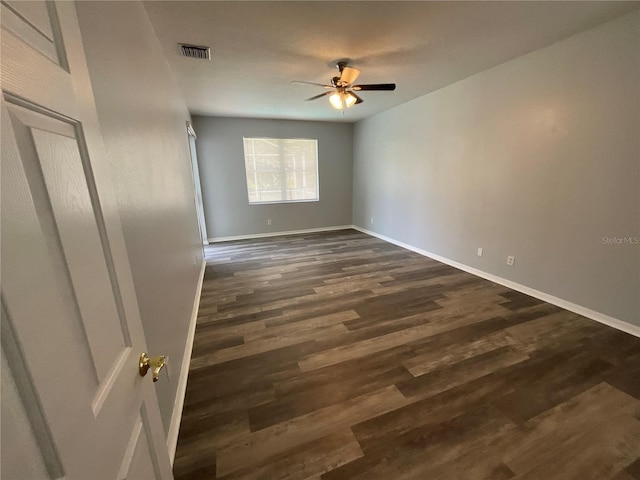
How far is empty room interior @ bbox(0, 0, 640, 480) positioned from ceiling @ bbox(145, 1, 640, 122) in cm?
2

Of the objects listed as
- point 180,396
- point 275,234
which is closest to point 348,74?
point 180,396

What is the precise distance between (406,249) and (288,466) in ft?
13.2

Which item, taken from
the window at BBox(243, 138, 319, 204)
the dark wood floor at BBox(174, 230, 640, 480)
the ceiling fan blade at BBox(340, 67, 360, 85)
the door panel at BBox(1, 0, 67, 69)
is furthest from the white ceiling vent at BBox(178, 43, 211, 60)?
A: the window at BBox(243, 138, 319, 204)

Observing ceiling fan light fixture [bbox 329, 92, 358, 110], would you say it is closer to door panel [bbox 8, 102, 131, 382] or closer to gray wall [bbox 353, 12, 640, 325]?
gray wall [bbox 353, 12, 640, 325]

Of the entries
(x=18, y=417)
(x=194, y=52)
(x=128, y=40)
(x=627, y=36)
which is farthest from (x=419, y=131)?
(x=18, y=417)

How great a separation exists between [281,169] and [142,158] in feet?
15.1

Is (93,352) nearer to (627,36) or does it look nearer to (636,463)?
(636,463)

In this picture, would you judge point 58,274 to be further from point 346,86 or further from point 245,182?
point 245,182

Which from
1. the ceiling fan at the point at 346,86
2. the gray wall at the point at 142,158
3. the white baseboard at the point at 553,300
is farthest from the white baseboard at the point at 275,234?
the gray wall at the point at 142,158

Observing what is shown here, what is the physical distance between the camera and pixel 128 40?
4.50 feet

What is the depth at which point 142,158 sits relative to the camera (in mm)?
1393

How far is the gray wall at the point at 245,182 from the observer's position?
525 centimetres

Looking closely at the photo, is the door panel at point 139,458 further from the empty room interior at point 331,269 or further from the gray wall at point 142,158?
the gray wall at point 142,158

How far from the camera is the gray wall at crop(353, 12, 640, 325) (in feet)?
7.29
